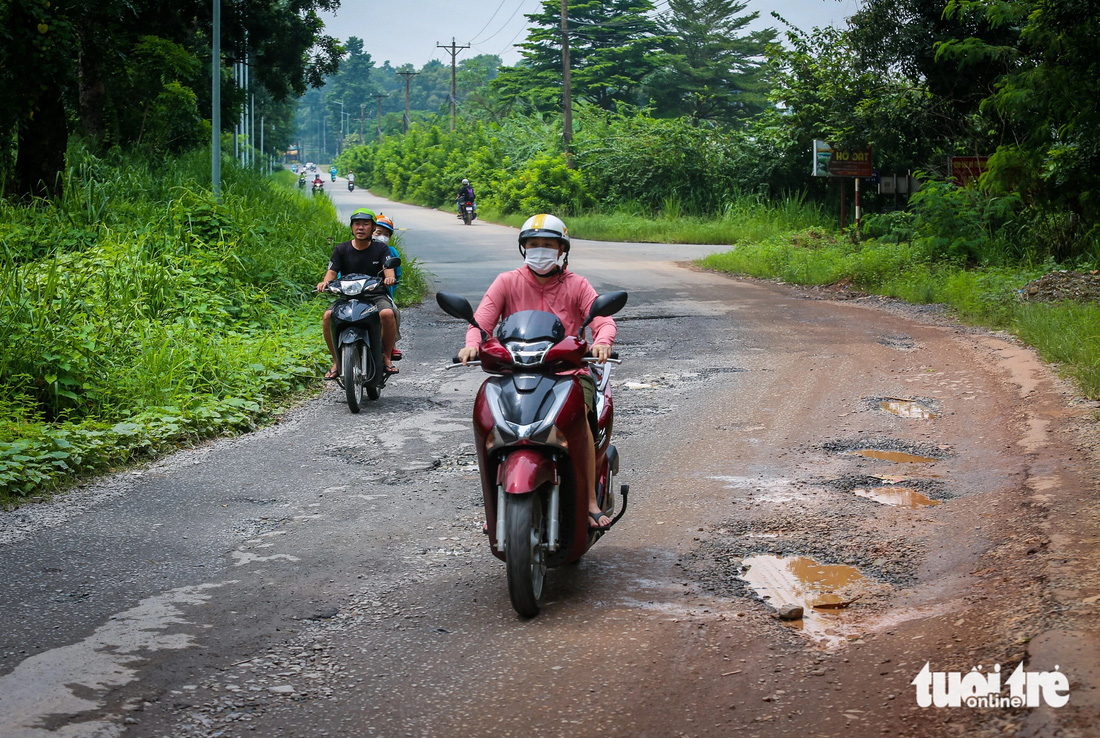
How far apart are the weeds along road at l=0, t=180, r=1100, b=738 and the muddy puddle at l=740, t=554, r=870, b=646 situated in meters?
0.02

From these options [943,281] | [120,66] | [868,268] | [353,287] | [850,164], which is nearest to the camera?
[353,287]

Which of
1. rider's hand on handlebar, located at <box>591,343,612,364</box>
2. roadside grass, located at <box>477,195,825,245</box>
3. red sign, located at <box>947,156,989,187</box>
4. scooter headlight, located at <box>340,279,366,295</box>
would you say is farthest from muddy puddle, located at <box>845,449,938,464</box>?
roadside grass, located at <box>477,195,825,245</box>

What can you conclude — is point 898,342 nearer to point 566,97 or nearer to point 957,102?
point 957,102

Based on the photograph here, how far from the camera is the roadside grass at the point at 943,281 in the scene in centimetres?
1059

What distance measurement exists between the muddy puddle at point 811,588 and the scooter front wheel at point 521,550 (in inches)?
43.3

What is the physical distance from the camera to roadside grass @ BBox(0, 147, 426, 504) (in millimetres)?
8172

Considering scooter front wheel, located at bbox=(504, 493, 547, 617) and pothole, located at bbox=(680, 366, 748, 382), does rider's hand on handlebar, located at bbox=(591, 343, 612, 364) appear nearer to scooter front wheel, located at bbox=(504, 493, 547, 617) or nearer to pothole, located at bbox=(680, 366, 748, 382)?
scooter front wheel, located at bbox=(504, 493, 547, 617)

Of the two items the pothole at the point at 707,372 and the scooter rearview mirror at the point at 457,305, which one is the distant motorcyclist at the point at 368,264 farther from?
the scooter rearview mirror at the point at 457,305

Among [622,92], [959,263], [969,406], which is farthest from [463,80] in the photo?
[969,406]

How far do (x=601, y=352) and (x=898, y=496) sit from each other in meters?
2.57

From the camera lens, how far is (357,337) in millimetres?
9672

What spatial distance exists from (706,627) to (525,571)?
78cm

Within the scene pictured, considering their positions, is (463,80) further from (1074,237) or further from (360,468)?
(360,468)

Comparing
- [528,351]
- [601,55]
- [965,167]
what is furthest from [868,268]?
[601,55]
